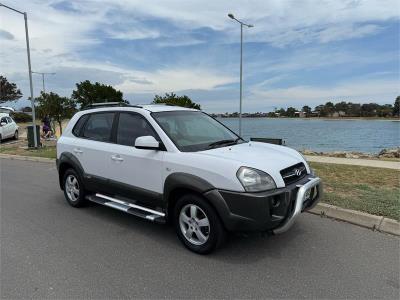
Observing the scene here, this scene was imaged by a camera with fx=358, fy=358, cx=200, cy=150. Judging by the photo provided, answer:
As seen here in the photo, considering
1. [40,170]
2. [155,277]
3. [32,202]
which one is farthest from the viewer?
[40,170]

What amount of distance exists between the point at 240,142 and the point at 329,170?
4.55m

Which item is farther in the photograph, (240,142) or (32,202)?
(32,202)

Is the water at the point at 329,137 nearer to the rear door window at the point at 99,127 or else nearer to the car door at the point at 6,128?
the rear door window at the point at 99,127

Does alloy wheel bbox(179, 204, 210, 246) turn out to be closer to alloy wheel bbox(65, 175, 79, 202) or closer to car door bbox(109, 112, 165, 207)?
car door bbox(109, 112, 165, 207)

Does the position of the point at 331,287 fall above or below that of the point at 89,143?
below

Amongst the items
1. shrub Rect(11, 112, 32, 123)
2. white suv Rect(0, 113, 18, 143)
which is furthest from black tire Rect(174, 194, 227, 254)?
shrub Rect(11, 112, 32, 123)

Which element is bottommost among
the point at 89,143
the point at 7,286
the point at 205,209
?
the point at 7,286

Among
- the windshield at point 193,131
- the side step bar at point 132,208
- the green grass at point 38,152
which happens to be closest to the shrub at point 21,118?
the green grass at point 38,152

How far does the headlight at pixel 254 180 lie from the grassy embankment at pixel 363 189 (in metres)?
2.29

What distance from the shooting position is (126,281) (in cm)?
350

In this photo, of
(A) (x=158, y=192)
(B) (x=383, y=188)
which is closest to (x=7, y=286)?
(A) (x=158, y=192)

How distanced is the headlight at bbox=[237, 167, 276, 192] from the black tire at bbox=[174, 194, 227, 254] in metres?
0.49

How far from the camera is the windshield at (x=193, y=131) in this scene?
14.8 feet

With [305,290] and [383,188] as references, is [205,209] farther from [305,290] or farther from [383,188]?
[383,188]
